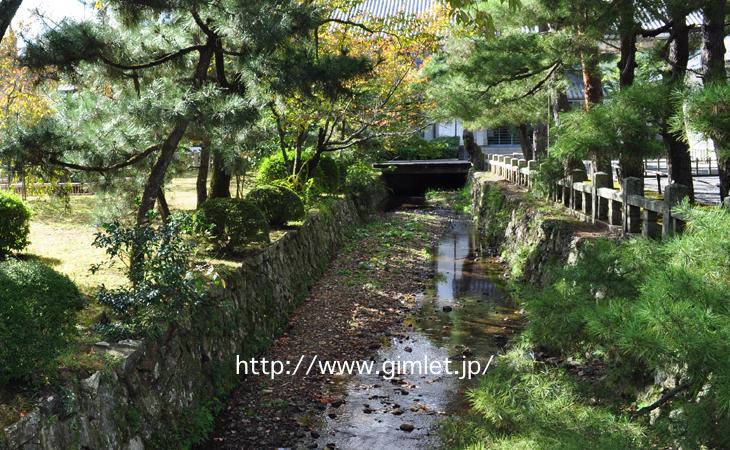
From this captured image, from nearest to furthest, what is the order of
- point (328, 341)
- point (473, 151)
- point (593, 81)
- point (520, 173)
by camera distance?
point (328, 341) → point (593, 81) → point (520, 173) → point (473, 151)

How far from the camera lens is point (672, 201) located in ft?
22.0

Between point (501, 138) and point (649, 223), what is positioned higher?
point (501, 138)

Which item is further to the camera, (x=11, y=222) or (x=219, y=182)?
(x=219, y=182)

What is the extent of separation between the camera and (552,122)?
49.1ft

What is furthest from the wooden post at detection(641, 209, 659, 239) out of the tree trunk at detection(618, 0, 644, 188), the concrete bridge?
the concrete bridge

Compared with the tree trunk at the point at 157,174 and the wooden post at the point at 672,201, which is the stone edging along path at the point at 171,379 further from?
the wooden post at the point at 672,201

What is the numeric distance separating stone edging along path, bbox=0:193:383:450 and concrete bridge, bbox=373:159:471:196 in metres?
19.6

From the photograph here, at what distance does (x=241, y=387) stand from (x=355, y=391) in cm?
124

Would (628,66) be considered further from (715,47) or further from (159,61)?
(159,61)

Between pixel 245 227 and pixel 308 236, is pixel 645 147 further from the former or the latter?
pixel 308 236

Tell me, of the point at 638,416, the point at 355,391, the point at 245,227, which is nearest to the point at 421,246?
the point at 245,227

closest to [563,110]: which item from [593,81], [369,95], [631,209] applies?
[593,81]

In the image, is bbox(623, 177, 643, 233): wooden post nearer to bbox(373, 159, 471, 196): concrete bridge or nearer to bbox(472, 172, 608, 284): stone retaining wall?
bbox(472, 172, 608, 284): stone retaining wall

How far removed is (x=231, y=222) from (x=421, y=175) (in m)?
22.3
